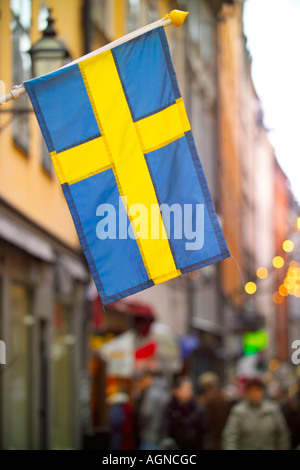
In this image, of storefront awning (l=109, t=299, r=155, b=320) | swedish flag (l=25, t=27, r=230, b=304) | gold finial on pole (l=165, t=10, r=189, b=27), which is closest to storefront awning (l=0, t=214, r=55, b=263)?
storefront awning (l=109, t=299, r=155, b=320)

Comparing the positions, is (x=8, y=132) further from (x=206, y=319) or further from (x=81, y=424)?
(x=206, y=319)

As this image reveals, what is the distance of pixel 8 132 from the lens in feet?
42.6

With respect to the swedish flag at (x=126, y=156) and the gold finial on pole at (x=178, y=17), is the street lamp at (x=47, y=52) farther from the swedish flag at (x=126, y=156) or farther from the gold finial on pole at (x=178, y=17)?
the gold finial on pole at (x=178, y=17)

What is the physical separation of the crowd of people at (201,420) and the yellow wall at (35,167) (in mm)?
2744

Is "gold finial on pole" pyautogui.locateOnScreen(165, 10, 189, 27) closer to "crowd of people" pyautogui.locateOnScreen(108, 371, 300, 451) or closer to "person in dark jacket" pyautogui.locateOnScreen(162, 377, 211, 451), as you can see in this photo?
"crowd of people" pyautogui.locateOnScreen(108, 371, 300, 451)

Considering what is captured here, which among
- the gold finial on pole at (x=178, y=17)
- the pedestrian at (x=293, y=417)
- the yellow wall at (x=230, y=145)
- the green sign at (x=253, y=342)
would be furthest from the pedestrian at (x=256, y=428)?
the green sign at (x=253, y=342)

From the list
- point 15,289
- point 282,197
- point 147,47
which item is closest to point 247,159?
point 282,197

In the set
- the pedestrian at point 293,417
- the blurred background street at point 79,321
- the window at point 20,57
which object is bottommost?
the pedestrian at point 293,417

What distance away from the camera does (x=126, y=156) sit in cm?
660

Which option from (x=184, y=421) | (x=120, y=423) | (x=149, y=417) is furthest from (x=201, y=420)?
(x=120, y=423)

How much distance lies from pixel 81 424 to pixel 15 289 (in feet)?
14.3

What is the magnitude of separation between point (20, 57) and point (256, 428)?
5512 millimetres

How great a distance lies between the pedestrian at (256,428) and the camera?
36.4 ft

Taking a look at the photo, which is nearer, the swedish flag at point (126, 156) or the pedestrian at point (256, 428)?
the swedish flag at point (126, 156)
